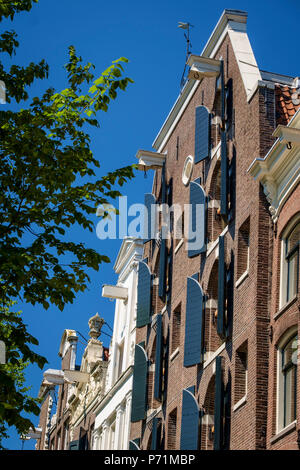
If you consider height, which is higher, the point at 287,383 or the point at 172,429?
the point at 172,429

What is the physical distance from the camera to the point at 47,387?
230ft

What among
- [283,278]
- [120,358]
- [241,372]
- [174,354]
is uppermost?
[120,358]

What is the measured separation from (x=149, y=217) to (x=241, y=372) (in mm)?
13140

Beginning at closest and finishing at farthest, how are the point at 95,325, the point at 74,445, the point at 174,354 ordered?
the point at 174,354 < the point at 74,445 < the point at 95,325

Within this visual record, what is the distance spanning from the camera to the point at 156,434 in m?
33.7

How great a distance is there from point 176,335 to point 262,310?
9066 millimetres

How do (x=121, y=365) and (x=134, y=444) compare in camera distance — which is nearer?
(x=134, y=444)

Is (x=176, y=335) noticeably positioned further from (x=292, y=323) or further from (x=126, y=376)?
(x=292, y=323)

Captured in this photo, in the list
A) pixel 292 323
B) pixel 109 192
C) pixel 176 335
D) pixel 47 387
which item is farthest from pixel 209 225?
pixel 47 387

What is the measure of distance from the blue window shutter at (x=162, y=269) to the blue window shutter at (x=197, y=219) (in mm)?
3762

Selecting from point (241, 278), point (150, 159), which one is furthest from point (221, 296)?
point (150, 159)

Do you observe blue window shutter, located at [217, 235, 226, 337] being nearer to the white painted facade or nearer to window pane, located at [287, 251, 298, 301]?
window pane, located at [287, 251, 298, 301]

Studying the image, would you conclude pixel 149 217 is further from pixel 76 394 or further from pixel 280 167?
pixel 76 394

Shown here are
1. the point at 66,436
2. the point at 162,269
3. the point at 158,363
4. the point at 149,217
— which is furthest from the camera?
the point at 66,436
